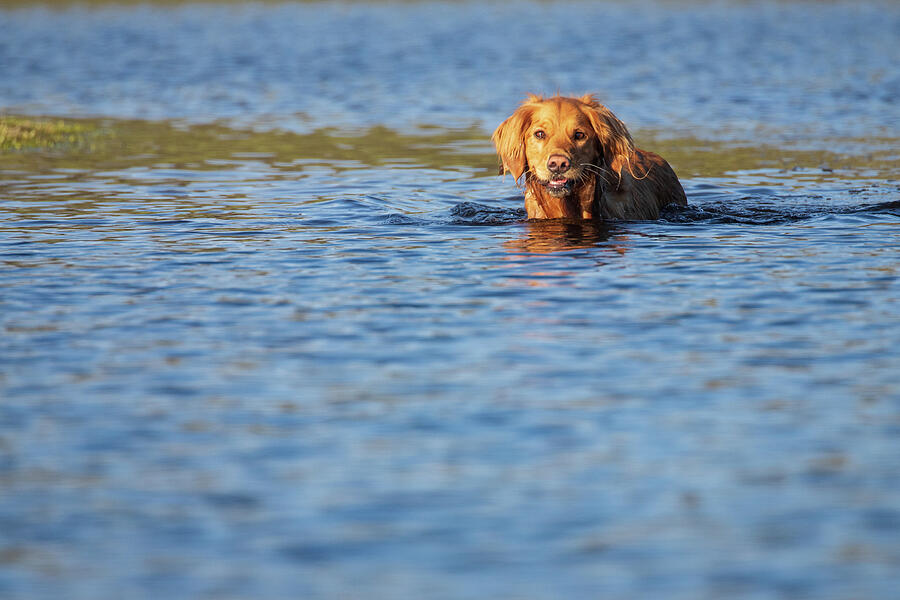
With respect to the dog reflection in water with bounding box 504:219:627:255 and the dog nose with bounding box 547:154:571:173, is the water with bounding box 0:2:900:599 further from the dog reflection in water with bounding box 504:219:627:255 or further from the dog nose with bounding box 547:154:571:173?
the dog nose with bounding box 547:154:571:173

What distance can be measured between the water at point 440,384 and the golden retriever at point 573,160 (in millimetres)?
348

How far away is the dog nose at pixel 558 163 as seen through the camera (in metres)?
13.1

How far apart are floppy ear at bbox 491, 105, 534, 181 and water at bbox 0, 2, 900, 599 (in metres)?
0.76

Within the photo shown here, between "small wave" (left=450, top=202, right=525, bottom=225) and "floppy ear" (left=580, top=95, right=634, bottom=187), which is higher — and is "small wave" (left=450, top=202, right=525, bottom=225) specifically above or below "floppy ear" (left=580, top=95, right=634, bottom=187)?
below

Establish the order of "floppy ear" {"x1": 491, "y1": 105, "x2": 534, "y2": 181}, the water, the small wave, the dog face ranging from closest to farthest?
1. the water
2. the dog face
3. "floppy ear" {"x1": 491, "y1": 105, "x2": 534, "y2": 181}
4. the small wave

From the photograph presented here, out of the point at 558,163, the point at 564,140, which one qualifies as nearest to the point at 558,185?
the point at 558,163

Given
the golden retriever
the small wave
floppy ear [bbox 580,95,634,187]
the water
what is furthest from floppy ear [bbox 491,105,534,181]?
the small wave

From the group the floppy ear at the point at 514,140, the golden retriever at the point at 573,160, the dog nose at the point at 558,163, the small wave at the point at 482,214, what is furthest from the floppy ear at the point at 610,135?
the small wave at the point at 482,214

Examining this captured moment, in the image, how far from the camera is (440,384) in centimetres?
801

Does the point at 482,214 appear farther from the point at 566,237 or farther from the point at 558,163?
the point at 558,163

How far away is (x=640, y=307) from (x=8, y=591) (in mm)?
5845

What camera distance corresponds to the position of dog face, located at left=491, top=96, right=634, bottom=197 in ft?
43.7

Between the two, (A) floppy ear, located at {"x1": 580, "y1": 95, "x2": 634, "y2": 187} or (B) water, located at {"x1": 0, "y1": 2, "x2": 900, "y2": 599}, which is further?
(A) floppy ear, located at {"x1": 580, "y1": 95, "x2": 634, "y2": 187}

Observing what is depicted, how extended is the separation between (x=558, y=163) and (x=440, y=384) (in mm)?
5622
